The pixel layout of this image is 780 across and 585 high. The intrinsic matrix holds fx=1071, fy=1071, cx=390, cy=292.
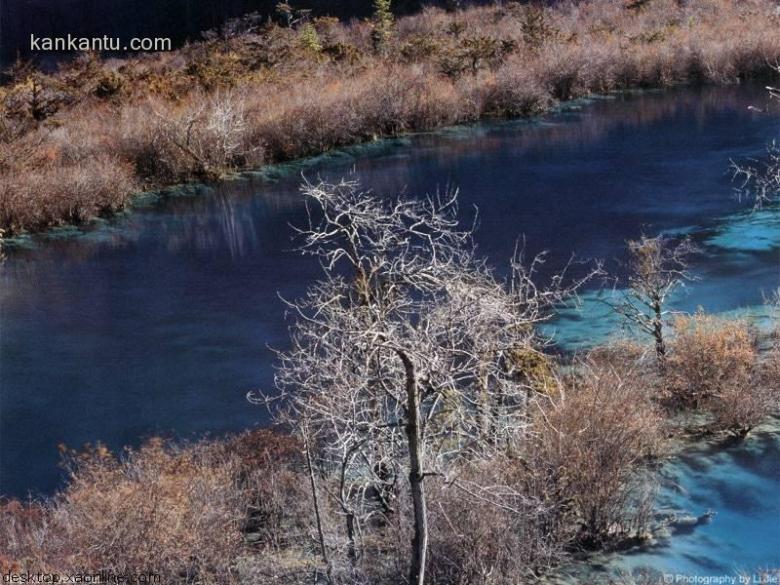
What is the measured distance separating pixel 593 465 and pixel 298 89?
2104 cm

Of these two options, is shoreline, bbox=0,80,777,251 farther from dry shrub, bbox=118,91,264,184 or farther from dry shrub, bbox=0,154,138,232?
dry shrub, bbox=118,91,264,184

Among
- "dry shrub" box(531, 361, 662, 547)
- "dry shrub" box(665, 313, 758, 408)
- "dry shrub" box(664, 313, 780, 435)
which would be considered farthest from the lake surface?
"dry shrub" box(665, 313, 758, 408)

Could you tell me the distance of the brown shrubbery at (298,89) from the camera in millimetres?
24672

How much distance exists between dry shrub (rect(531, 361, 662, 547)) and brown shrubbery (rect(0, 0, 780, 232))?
1594cm

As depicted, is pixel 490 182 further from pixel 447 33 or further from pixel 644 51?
pixel 447 33

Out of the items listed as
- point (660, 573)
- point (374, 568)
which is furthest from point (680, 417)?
point (374, 568)

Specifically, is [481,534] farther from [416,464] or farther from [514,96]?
[514,96]

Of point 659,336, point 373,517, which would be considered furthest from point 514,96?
point 373,517

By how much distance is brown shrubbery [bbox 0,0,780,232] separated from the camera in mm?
24672

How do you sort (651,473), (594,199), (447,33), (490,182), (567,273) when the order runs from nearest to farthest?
(651,473)
(567,273)
(594,199)
(490,182)
(447,33)

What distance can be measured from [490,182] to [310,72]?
9597 millimetres

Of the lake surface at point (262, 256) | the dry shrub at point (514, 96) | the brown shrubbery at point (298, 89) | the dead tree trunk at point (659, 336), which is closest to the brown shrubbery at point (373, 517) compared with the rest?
the lake surface at point (262, 256)

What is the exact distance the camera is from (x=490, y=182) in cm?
2392

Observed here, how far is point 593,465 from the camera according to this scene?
9695mm
